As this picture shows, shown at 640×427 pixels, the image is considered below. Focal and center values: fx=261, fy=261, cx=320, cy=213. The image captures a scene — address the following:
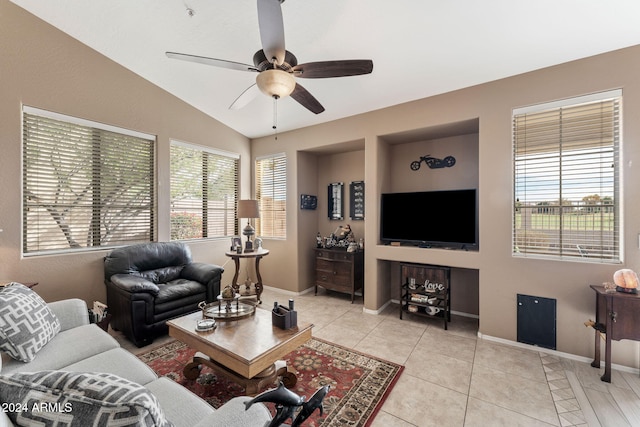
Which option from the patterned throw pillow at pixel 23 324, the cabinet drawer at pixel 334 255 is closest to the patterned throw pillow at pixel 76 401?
the patterned throw pillow at pixel 23 324

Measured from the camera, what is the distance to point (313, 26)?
2311mm

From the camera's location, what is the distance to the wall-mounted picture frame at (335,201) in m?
4.63

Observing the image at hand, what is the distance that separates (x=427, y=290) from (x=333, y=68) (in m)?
2.83

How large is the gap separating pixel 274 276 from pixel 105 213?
265 centimetres

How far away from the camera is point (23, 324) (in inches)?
63.9

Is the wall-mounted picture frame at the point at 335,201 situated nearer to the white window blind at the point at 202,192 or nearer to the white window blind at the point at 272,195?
the white window blind at the point at 272,195

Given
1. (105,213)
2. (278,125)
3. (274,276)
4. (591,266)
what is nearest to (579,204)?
(591,266)

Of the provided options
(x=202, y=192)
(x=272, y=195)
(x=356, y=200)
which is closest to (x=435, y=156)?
(x=356, y=200)

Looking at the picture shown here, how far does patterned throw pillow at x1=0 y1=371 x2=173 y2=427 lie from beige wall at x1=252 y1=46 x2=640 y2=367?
10.3ft

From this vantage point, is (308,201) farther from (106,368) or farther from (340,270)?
(106,368)

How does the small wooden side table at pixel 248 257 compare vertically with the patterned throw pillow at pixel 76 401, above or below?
below

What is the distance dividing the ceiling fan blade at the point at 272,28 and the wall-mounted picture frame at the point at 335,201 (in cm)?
294

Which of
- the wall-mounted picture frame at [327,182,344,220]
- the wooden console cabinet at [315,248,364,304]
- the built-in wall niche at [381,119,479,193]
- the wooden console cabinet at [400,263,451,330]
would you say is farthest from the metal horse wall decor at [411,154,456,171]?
the wooden console cabinet at [315,248,364,304]

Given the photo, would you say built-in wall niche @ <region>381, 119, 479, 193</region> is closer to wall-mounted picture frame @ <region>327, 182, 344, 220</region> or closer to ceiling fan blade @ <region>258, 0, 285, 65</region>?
wall-mounted picture frame @ <region>327, 182, 344, 220</region>
